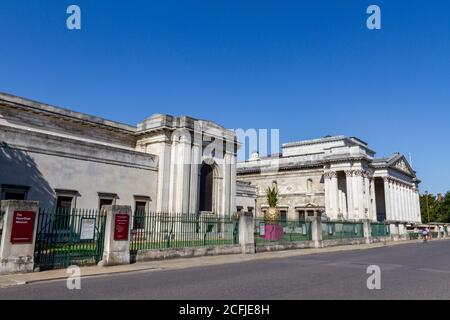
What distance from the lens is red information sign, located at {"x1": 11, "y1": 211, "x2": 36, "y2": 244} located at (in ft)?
39.1

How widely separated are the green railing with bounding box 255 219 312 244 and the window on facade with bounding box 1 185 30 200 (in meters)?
13.4

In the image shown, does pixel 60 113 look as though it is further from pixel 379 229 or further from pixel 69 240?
pixel 379 229

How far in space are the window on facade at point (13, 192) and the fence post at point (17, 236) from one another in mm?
9049

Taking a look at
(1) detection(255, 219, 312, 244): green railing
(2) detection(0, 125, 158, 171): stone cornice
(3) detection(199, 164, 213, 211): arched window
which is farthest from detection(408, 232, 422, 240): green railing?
(2) detection(0, 125, 158, 171): stone cornice

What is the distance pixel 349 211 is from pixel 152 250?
142 ft

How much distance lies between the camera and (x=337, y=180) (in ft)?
183

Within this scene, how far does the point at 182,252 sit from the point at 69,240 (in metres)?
5.39

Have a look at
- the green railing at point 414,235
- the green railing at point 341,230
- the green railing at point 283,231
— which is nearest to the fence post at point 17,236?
the green railing at point 283,231

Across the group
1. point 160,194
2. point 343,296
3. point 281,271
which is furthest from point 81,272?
point 160,194

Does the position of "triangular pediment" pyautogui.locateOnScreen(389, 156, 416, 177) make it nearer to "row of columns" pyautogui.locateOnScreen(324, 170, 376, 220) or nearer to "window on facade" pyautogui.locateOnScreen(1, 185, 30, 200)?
"row of columns" pyautogui.locateOnScreen(324, 170, 376, 220)

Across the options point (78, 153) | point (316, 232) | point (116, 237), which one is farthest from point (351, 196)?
point (116, 237)

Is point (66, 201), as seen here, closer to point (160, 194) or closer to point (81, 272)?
point (160, 194)

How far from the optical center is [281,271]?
500 inches
